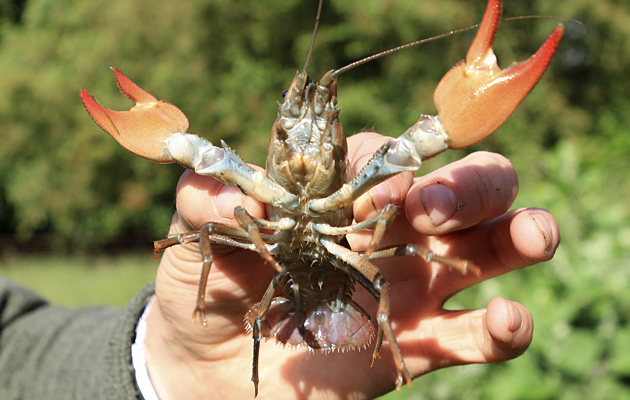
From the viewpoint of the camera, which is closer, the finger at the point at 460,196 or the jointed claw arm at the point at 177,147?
the jointed claw arm at the point at 177,147

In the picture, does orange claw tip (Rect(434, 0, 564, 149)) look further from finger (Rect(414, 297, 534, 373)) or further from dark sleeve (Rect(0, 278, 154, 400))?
dark sleeve (Rect(0, 278, 154, 400))

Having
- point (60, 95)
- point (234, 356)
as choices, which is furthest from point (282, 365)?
point (60, 95)

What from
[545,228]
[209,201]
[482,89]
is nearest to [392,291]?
[545,228]

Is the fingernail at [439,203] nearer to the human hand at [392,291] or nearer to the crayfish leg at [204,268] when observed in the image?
the human hand at [392,291]

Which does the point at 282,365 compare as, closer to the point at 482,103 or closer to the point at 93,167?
the point at 482,103

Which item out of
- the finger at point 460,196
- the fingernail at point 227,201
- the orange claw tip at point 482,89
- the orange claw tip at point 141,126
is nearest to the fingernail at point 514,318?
the finger at point 460,196

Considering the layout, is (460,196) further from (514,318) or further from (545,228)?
(514,318)
